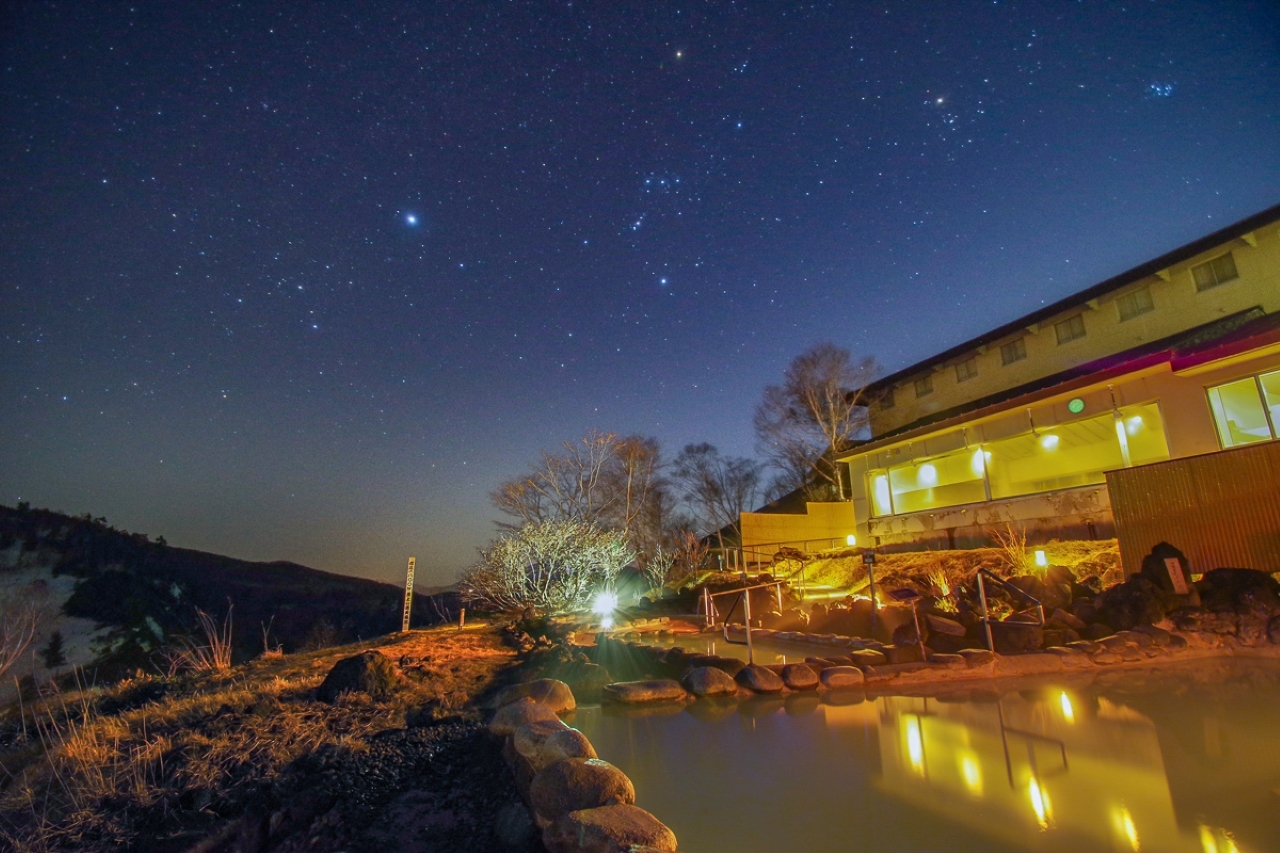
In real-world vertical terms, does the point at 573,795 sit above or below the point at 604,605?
below

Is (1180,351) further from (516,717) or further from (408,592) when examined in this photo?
(408,592)

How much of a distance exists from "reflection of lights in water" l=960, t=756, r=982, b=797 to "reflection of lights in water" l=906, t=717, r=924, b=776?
0.80 feet

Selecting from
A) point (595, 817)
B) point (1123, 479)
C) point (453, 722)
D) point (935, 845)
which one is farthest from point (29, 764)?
point (1123, 479)

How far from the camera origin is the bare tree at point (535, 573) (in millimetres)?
15461

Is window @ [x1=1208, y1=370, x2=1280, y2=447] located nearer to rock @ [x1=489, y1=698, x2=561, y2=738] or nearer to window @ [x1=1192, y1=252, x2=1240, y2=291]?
window @ [x1=1192, y1=252, x2=1240, y2=291]

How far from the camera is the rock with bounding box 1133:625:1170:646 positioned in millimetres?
6941

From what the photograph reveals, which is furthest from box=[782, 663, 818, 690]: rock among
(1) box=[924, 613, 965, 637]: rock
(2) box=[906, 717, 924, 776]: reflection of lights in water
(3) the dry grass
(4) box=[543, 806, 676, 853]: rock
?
(4) box=[543, 806, 676, 853]: rock

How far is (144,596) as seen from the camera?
2405 centimetres

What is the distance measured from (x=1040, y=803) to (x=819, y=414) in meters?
27.2

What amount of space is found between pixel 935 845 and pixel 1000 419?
14.1 m

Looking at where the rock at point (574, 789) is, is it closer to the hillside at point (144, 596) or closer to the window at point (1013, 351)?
the hillside at point (144, 596)

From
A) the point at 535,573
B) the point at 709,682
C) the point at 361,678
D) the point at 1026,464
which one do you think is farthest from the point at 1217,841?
the point at 1026,464

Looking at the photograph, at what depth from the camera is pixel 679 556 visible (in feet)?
84.8

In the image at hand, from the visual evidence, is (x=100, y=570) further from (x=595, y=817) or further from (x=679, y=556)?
(x=595, y=817)
